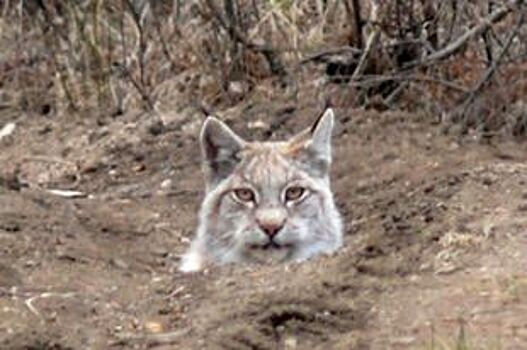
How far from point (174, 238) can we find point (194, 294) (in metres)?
2.86

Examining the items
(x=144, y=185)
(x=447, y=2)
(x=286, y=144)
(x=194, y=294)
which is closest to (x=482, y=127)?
(x=447, y=2)

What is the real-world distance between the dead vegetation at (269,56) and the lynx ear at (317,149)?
3.84 feet

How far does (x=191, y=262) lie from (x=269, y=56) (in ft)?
11.3

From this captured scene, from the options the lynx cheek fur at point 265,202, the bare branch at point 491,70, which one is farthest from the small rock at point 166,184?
the bare branch at point 491,70

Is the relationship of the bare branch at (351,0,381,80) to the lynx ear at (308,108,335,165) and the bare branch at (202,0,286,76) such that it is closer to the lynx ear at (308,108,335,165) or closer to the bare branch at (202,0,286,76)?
the bare branch at (202,0,286,76)

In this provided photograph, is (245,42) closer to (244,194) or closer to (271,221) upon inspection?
(244,194)

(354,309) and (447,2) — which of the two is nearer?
(354,309)

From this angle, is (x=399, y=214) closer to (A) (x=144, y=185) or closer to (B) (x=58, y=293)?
(B) (x=58, y=293)

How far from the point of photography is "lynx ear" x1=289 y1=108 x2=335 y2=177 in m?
9.09

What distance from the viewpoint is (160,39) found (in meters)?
12.4

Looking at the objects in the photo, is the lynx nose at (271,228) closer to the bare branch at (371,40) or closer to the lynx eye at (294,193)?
the lynx eye at (294,193)

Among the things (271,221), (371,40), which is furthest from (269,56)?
(271,221)

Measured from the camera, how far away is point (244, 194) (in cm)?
880

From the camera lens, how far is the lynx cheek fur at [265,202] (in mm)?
8422
